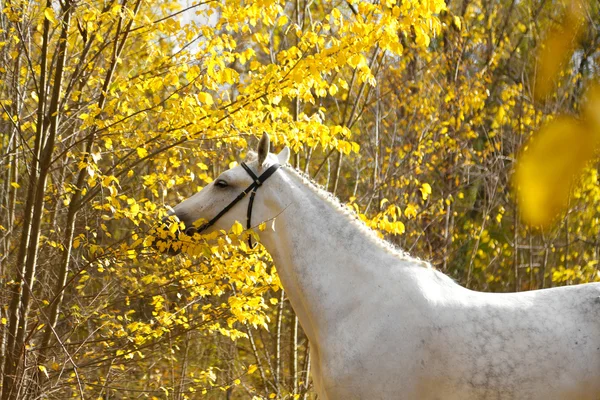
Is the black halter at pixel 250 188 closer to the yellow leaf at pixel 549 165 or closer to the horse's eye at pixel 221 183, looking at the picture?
the horse's eye at pixel 221 183

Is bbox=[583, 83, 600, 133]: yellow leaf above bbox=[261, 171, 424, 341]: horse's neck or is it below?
below

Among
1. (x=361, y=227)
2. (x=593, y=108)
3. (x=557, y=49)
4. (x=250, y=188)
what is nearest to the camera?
(x=361, y=227)

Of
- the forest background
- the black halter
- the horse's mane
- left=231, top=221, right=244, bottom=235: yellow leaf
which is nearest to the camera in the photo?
left=231, top=221, right=244, bottom=235: yellow leaf

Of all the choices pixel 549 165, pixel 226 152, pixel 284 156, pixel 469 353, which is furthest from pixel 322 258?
pixel 549 165

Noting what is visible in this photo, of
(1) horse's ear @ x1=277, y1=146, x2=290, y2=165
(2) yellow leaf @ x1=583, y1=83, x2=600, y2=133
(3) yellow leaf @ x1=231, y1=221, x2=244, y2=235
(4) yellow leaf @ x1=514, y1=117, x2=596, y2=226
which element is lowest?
(4) yellow leaf @ x1=514, y1=117, x2=596, y2=226

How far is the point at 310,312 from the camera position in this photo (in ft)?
13.3

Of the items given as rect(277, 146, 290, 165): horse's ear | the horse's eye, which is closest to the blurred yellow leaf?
rect(277, 146, 290, 165): horse's ear

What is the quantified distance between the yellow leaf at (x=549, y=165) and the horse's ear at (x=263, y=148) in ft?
23.1

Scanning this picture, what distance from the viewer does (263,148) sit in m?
4.20

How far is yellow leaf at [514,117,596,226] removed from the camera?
10.5 m

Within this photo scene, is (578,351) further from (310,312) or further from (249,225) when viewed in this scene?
(249,225)

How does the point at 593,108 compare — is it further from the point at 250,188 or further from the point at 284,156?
the point at 250,188

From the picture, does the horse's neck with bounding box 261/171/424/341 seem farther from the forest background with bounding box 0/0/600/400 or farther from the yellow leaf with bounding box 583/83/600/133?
the yellow leaf with bounding box 583/83/600/133

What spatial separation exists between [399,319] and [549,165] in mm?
7677
